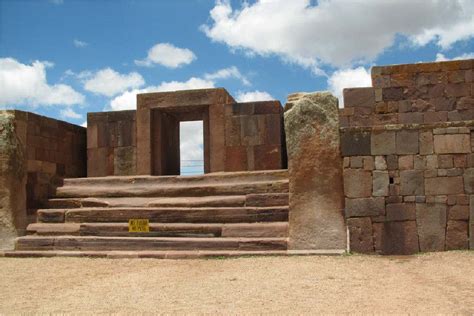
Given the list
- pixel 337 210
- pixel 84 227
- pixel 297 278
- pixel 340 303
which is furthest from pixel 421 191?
pixel 84 227

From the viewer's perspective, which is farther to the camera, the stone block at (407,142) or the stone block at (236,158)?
the stone block at (236,158)

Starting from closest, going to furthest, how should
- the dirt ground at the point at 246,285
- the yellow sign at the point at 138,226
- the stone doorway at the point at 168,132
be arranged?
the dirt ground at the point at 246,285 < the yellow sign at the point at 138,226 < the stone doorway at the point at 168,132

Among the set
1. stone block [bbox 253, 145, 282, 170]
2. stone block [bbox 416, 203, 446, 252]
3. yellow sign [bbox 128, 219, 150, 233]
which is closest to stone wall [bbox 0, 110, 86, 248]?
yellow sign [bbox 128, 219, 150, 233]

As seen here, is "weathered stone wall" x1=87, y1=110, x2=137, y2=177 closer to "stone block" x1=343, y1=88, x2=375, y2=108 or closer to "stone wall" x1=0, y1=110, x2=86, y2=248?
"stone wall" x1=0, y1=110, x2=86, y2=248

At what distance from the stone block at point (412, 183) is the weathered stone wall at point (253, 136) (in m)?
4.02

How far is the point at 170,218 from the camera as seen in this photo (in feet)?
28.8

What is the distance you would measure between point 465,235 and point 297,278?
3.11 meters

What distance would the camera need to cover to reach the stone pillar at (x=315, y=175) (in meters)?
7.71

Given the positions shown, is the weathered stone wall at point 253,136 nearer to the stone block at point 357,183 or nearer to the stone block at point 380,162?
the stone block at point 357,183

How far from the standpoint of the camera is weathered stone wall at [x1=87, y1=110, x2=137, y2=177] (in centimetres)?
1220

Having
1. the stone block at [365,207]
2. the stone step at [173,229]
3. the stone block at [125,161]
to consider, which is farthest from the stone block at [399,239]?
the stone block at [125,161]

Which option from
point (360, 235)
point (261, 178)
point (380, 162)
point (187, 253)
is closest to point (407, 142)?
point (380, 162)

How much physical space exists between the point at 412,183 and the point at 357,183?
2.70 feet

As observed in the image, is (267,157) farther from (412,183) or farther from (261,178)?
(412,183)
